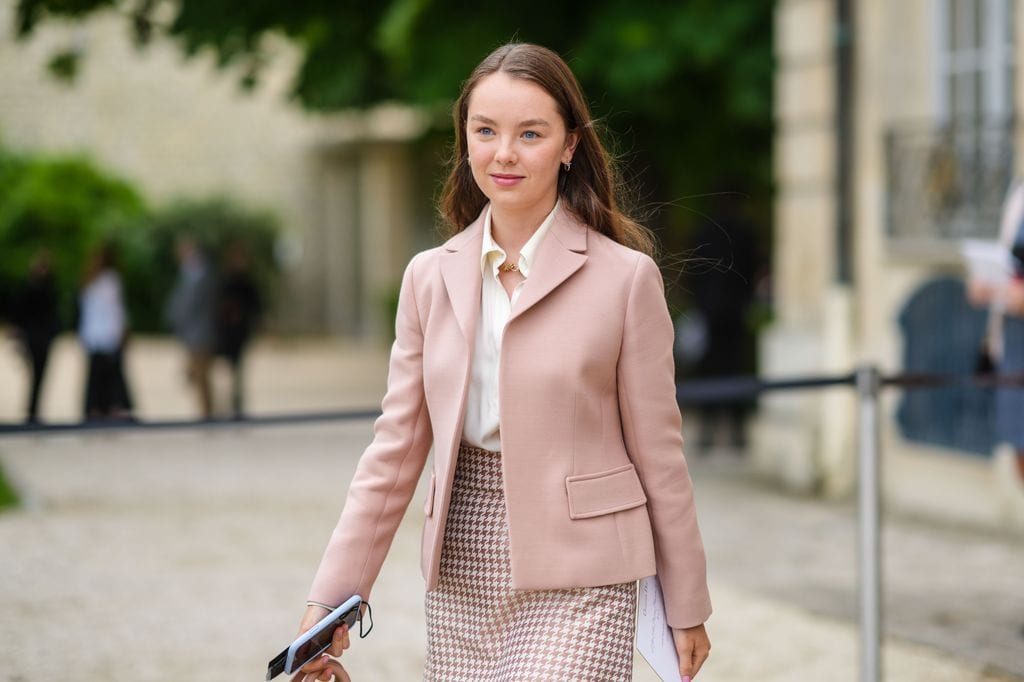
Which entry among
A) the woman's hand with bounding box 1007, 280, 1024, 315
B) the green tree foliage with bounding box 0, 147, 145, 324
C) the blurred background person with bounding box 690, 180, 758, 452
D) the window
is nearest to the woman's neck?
the woman's hand with bounding box 1007, 280, 1024, 315

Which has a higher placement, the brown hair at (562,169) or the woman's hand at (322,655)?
the brown hair at (562,169)

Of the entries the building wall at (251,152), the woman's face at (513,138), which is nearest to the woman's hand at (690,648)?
the woman's face at (513,138)

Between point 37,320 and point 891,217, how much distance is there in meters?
8.58

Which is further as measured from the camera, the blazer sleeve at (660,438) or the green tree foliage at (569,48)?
the green tree foliage at (569,48)

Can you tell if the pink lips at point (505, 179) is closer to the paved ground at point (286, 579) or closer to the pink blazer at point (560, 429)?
the pink blazer at point (560, 429)

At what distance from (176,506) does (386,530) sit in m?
7.94

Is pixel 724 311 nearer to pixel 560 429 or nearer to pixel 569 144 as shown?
pixel 569 144

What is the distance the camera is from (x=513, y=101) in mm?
2916

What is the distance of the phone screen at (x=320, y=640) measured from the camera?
2885mm

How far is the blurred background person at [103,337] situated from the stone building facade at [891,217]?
20.8 ft

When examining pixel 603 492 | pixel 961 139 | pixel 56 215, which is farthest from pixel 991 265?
pixel 56 215

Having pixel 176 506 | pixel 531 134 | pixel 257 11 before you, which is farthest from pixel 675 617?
pixel 257 11

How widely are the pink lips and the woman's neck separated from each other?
0.27ft

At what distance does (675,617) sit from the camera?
9.80 feet
